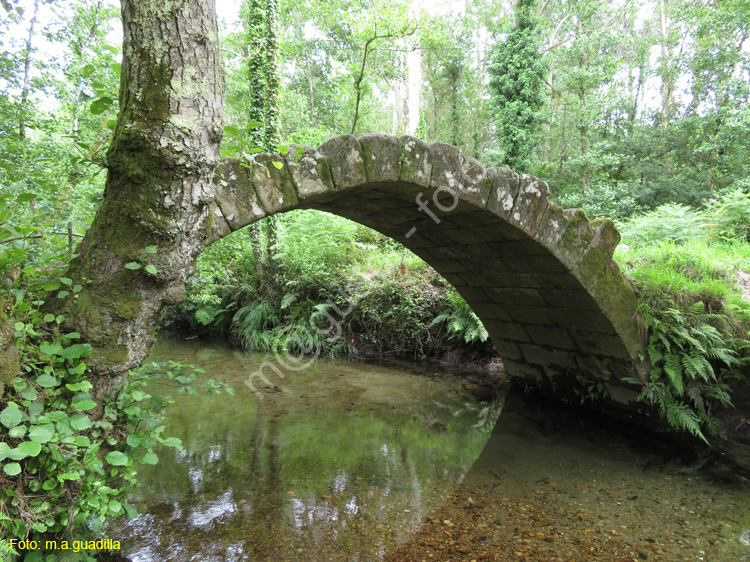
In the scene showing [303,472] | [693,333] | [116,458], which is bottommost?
[303,472]

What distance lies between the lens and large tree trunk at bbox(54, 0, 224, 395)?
1.79 meters

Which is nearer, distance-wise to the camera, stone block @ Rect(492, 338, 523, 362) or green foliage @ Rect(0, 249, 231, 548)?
green foliage @ Rect(0, 249, 231, 548)

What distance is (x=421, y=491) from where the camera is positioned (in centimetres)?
297

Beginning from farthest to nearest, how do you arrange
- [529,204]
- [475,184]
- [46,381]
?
[529,204], [475,184], [46,381]

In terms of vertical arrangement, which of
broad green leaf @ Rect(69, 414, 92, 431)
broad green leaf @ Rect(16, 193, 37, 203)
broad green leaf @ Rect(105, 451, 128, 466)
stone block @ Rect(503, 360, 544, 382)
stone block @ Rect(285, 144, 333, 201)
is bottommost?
stone block @ Rect(503, 360, 544, 382)

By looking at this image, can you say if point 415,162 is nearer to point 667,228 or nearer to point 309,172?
point 309,172

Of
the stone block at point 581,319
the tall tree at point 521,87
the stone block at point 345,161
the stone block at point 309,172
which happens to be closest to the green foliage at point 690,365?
the stone block at point 581,319

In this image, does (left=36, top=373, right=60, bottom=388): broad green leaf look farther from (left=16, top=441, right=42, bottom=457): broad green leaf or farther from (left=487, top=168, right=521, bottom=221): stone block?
(left=487, top=168, right=521, bottom=221): stone block

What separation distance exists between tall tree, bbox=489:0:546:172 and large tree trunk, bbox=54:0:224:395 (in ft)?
43.8

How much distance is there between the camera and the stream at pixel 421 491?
7.62 feet

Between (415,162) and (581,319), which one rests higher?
(415,162)

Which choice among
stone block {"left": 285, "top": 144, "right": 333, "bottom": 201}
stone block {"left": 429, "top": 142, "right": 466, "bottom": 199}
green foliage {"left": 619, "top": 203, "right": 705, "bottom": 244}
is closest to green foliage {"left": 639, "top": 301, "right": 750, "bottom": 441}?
stone block {"left": 429, "top": 142, "right": 466, "bottom": 199}

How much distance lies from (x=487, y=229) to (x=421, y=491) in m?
2.30

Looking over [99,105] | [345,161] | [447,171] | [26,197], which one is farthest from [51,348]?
[447,171]
